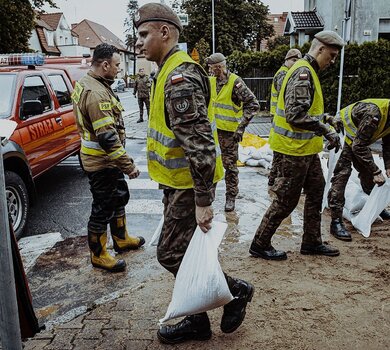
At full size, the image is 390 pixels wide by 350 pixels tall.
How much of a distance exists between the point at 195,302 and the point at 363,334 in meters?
1.25

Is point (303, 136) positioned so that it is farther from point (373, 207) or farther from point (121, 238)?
point (121, 238)

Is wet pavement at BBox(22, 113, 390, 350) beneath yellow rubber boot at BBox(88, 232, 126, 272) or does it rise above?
beneath

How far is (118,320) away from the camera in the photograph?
10.7 ft

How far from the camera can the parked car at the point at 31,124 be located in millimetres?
5113

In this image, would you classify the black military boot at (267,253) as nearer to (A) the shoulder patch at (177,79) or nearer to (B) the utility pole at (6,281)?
(A) the shoulder patch at (177,79)

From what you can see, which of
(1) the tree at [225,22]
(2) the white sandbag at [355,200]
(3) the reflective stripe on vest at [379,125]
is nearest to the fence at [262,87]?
(2) the white sandbag at [355,200]

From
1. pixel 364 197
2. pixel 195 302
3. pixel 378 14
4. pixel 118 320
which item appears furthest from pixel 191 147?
pixel 378 14

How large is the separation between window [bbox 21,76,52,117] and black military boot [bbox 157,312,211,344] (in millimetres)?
3992

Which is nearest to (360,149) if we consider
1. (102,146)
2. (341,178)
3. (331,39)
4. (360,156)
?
(360,156)

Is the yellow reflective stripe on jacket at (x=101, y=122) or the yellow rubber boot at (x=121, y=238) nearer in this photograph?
the yellow reflective stripe on jacket at (x=101, y=122)

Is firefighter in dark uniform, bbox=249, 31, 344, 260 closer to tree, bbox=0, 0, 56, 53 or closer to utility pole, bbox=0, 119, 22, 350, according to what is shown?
utility pole, bbox=0, 119, 22, 350

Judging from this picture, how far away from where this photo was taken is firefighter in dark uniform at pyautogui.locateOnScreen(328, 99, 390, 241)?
4.55 meters

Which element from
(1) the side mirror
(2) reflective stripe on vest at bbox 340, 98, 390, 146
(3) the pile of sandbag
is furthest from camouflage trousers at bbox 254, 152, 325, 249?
(3) the pile of sandbag

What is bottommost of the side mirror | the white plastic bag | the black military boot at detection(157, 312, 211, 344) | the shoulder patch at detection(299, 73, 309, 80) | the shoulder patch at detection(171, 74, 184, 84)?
the black military boot at detection(157, 312, 211, 344)
